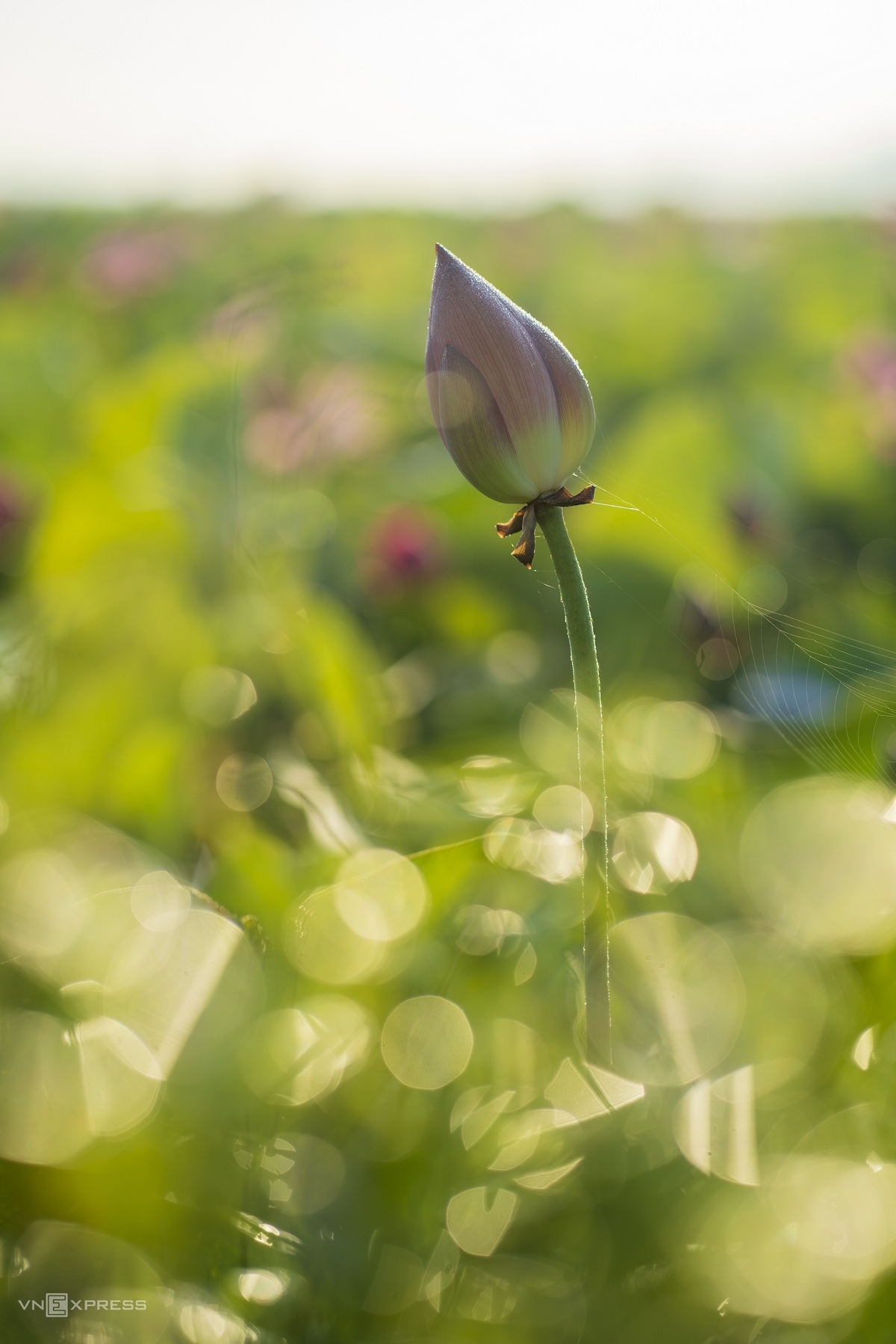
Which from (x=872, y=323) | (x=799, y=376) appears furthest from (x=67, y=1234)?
(x=872, y=323)

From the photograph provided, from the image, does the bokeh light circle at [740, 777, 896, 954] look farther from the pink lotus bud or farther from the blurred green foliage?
the pink lotus bud

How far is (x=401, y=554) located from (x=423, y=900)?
22.1 inches

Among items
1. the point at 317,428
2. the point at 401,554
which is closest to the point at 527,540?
the point at 401,554

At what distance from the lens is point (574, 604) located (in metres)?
0.20

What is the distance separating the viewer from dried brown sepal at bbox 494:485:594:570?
0.69 ft

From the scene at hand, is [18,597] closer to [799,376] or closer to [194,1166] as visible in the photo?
[194,1166]

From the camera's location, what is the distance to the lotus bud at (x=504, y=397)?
0.67 feet

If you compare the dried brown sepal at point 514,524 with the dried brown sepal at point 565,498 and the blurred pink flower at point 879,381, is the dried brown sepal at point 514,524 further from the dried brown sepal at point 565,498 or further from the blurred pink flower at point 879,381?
the blurred pink flower at point 879,381

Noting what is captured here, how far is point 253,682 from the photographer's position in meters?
0.63

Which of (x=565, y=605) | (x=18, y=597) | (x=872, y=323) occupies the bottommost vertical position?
(x=18, y=597)

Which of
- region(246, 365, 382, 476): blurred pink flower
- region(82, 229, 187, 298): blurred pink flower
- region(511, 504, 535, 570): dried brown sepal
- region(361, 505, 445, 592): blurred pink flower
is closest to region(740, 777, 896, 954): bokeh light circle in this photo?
region(511, 504, 535, 570): dried brown sepal

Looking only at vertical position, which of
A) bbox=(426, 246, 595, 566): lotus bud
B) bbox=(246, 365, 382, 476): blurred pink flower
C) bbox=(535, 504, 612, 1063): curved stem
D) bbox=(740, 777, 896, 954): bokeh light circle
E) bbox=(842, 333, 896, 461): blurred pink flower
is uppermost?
bbox=(426, 246, 595, 566): lotus bud

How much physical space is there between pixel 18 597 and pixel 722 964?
77 centimetres

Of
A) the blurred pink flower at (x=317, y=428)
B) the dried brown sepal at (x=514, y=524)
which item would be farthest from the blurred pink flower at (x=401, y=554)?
the dried brown sepal at (x=514, y=524)
